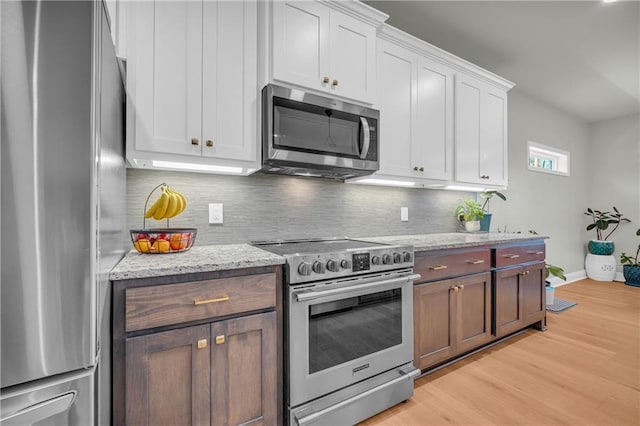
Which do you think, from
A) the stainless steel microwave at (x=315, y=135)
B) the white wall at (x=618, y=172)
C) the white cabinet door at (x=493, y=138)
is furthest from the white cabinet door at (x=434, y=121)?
the white wall at (x=618, y=172)

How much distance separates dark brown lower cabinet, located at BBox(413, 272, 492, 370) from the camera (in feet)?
6.23

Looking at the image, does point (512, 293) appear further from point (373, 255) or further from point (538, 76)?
point (538, 76)

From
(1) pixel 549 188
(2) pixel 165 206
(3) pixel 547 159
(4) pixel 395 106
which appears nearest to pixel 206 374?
(2) pixel 165 206

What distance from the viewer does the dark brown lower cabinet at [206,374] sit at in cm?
109

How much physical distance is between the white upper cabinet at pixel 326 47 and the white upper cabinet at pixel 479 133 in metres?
1.12

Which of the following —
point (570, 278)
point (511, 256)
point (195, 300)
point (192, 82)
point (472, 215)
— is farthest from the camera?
point (570, 278)

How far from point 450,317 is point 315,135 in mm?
1586

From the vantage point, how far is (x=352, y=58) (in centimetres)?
196

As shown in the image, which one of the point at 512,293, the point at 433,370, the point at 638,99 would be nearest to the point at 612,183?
the point at 638,99

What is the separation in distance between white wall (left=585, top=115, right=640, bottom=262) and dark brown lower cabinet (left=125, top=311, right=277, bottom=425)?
6.53 m

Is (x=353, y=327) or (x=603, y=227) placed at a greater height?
(x=603, y=227)

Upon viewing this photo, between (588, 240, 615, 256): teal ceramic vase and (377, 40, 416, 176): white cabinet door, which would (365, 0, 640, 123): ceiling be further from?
(588, 240, 615, 256): teal ceramic vase

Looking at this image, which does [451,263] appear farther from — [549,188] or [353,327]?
[549,188]

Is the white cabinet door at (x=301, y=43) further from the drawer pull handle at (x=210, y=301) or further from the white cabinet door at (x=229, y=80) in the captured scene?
the drawer pull handle at (x=210, y=301)
